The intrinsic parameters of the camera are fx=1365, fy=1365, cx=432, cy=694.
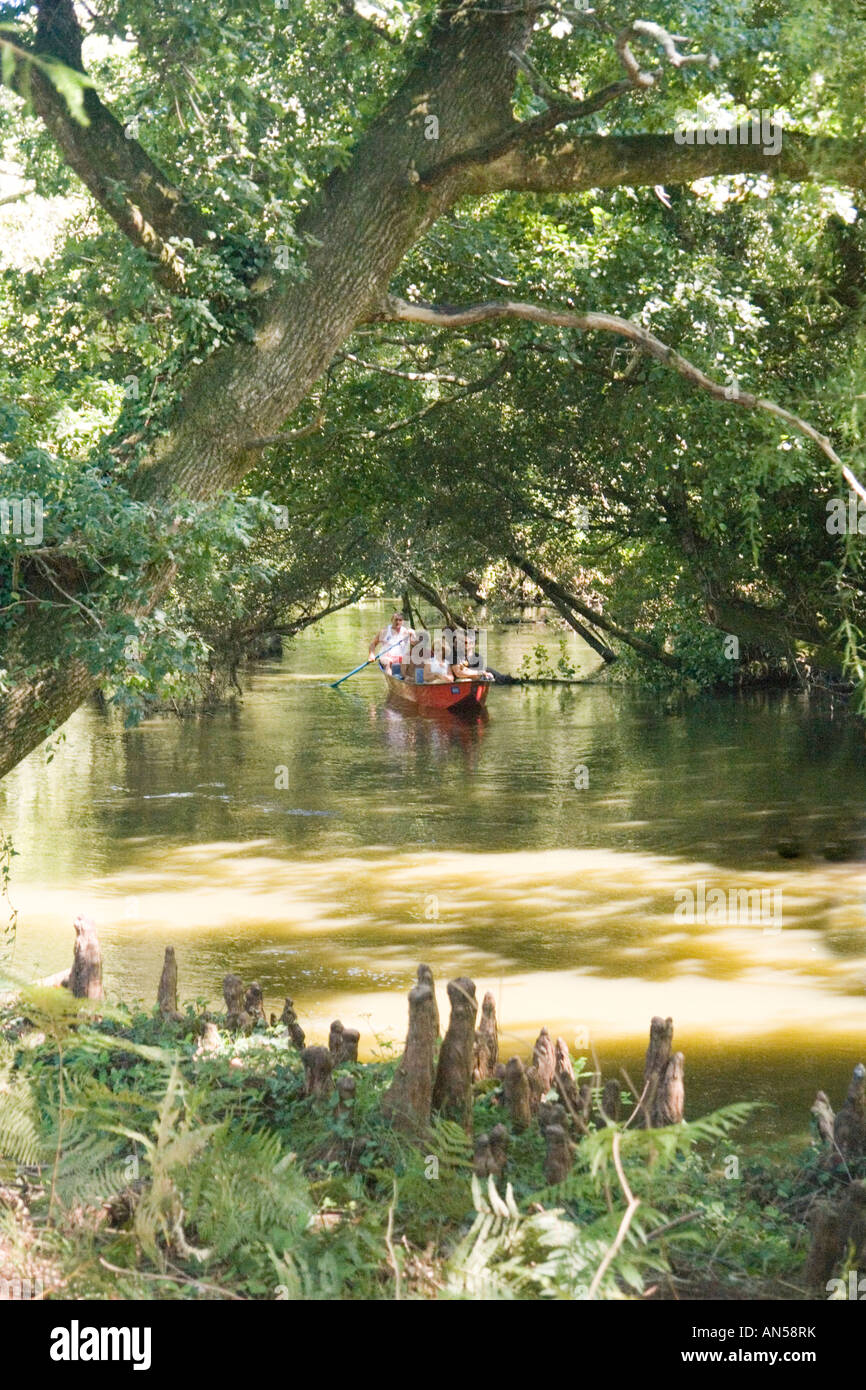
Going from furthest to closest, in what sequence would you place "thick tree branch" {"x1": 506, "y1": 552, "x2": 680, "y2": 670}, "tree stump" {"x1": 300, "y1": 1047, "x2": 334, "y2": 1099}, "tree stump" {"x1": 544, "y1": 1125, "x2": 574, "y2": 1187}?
"thick tree branch" {"x1": 506, "y1": 552, "x2": 680, "y2": 670}
"tree stump" {"x1": 300, "y1": 1047, "x2": 334, "y2": 1099}
"tree stump" {"x1": 544, "y1": 1125, "x2": 574, "y2": 1187}

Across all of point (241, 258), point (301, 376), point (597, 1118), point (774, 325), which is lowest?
point (597, 1118)

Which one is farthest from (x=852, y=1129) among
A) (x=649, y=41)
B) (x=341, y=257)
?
(x=649, y=41)

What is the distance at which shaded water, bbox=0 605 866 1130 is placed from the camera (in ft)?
32.3

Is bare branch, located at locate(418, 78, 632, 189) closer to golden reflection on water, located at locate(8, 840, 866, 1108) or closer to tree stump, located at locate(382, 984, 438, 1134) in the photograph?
tree stump, located at locate(382, 984, 438, 1134)

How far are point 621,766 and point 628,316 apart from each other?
415 inches

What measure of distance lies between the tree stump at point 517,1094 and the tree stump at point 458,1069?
0.20 meters

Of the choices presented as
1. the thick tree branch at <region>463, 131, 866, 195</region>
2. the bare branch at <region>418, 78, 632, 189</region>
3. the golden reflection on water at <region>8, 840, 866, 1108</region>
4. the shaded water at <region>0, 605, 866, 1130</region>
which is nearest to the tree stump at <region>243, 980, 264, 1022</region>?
the shaded water at <region>0, 605, 866, 1130</region>

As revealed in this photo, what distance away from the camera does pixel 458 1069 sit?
6066mm

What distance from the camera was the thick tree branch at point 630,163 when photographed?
7645mm

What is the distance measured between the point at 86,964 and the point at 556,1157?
12.4 feet

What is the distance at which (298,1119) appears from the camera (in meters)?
6.15

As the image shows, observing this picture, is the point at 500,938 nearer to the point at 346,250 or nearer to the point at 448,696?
the point at 346,250

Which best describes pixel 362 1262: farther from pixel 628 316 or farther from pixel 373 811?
pixel 373 811
